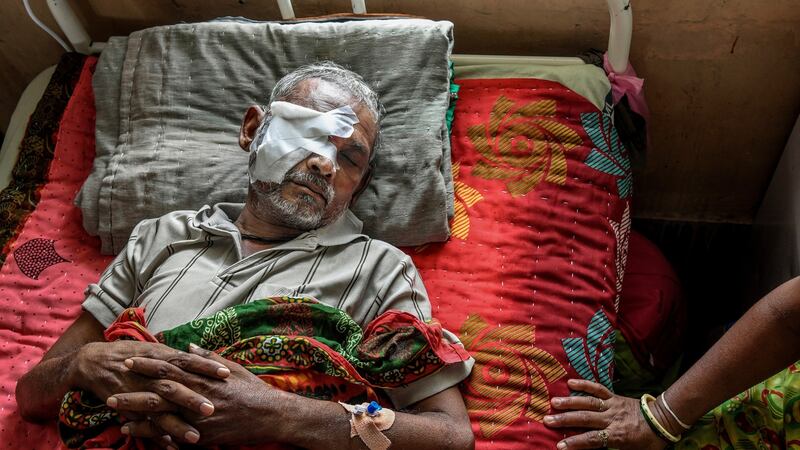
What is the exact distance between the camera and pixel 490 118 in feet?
6.21

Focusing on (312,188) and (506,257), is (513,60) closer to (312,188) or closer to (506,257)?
(506,257)

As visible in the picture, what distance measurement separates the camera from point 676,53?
205 cm

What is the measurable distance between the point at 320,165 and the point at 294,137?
8 centimetres

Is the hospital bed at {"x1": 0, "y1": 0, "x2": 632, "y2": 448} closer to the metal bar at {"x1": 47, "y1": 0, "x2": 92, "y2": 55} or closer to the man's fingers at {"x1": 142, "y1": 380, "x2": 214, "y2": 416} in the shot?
the metal bar at {"x1": 47, "y1": 0, "x2": 92, "y2": 55}

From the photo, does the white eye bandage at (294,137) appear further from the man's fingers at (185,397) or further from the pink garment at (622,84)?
the pink garment at (622,84)

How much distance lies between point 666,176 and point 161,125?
1390mm

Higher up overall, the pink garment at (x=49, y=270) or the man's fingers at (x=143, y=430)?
the man's fingers at (x=143, y=430)

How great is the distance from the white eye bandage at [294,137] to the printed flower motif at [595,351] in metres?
0.60

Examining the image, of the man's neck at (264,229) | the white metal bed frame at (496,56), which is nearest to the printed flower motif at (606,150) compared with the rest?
the white metal bed frame at (496,56)

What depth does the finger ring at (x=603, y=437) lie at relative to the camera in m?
1.53

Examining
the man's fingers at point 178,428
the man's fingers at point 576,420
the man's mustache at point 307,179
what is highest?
the man's mustache at point 307,179

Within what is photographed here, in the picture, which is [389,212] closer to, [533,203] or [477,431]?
[533,203]

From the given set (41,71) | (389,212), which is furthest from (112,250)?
(41,71)

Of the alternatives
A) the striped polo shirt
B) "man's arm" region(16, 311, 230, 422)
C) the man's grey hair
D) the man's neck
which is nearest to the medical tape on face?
the striped polo shirt
